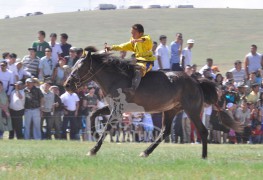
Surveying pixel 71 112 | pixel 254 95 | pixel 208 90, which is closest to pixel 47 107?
pixel 71 112

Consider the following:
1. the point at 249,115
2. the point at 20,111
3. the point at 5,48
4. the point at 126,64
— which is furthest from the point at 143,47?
the point at 5,48

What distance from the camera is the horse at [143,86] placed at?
15.2 metres

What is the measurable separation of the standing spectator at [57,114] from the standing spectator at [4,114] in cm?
141

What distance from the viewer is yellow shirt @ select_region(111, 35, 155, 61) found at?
15359mm

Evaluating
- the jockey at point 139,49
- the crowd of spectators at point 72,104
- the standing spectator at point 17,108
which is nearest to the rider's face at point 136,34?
→ the jockey at point 139,49

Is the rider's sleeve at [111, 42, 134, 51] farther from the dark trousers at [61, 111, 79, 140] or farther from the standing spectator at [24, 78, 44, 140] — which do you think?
the dark trousers at [61, 111, 79, 140]

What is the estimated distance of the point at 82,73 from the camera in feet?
49.9

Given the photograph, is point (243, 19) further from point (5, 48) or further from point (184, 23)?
point (5, 48)

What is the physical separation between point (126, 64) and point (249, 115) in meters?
11.1

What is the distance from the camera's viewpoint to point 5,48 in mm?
59594

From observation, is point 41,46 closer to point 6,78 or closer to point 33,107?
point 6,78

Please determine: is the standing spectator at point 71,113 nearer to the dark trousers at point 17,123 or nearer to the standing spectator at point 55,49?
the dark trousers at point 17,123

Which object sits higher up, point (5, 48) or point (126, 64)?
point (5, 48)

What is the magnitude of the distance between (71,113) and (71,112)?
36mm
